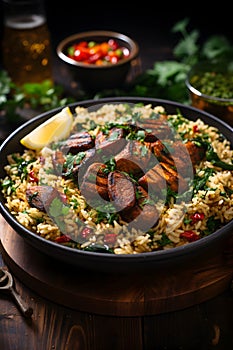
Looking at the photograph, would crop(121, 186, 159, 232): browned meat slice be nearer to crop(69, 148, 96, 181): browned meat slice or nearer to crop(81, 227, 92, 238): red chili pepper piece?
crop(81, 227, 92, 238): red chili pepper piece

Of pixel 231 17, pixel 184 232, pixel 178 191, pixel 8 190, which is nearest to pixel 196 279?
pixel 184 232

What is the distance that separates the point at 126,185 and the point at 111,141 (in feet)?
1.45

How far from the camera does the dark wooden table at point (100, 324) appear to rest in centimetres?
366

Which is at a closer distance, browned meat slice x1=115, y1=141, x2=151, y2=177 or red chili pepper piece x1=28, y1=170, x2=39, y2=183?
browned meat slice x1=115, y1=141, x2=151, y2=177

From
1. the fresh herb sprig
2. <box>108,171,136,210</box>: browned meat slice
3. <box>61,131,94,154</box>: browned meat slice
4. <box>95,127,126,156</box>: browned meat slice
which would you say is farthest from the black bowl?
the fresh herb sprig

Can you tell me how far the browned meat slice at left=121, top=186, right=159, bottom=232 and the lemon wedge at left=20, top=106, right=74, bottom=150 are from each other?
3.25 feet

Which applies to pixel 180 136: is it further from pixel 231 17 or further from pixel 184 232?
pixel 231 17

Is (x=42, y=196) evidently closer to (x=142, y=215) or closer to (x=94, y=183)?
(x=94, y=183)

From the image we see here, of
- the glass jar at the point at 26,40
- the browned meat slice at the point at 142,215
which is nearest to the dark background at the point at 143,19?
the glass jar at the point at 26,40

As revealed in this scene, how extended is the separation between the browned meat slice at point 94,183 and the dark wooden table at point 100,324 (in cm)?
50

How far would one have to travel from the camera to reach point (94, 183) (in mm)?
4117

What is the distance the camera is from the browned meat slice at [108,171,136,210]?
396 centimetres

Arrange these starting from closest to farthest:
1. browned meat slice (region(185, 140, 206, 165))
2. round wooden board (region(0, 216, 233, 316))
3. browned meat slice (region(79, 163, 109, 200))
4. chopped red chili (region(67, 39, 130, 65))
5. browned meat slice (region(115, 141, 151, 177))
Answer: round wooden board (region(0, 216, 233, 316)), browned meat slice (region(79, 163, 109, 200)), browned meat slice (region(115, 141, 151, 177)), browned meat slice (region(185, 140, 206, 165)), chopped red chili (region(67, 39, 130, 65))

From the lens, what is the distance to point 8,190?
4.30m
